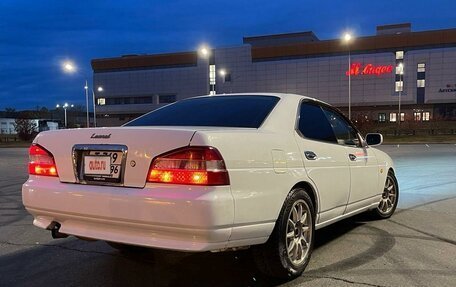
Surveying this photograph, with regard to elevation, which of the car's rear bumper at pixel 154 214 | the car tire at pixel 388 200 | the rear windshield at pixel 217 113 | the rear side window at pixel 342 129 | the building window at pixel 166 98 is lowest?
the car tire at pixel 388 200

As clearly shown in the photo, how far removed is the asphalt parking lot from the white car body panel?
0.60 meters

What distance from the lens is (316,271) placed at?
14.1 ft

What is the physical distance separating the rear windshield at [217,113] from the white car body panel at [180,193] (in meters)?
0.18

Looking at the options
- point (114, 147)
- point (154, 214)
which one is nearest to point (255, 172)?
point (154, 214)

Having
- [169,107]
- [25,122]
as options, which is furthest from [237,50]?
[169,107]

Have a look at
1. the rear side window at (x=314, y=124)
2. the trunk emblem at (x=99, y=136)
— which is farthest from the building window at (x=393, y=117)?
the trunk emblem at (x=99, y=136)

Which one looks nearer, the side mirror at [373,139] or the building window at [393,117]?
the side mirror at [373,139]

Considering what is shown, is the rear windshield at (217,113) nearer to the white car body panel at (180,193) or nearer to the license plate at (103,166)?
the white car body panel at (180,193)

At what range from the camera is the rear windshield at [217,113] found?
4406 mm

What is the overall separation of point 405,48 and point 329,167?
8178cm

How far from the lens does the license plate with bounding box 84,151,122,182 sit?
144 inches

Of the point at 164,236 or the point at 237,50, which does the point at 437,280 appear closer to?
the point at 164,236

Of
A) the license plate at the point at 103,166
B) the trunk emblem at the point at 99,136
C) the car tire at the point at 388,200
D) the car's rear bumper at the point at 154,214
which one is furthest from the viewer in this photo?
the car tire at the point at 388,200

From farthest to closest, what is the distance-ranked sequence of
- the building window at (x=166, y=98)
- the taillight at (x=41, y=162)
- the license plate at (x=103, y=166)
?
1. the building window at (x=166, y=98)
2. the taillight at (x=41, y=162)
3. the license plate at (x=103, y=166)
